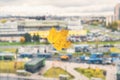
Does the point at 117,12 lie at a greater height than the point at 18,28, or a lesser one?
greater

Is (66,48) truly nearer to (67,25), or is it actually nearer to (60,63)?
(60,63)

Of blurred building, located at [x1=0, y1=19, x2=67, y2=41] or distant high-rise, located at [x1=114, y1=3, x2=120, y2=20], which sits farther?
distant high-rise, located at [x1=114, y1=3, x2=120, y2=20]

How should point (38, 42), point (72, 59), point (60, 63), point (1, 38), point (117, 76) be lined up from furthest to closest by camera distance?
point (1, 38) < point (38, 42) < point (72, 59) < point (60, 63) < point (117, 76)

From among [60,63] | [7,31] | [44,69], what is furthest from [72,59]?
[7,31]

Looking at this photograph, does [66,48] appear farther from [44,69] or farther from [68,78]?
[68,78]

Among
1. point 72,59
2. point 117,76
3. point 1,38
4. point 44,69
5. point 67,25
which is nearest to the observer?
point 117,76

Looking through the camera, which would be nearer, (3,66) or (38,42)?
(3,66)

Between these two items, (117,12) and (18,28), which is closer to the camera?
(18,28)

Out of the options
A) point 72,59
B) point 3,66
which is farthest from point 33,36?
point 3,66

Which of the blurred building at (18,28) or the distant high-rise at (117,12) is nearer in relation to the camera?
the blurred building at (18,28)
